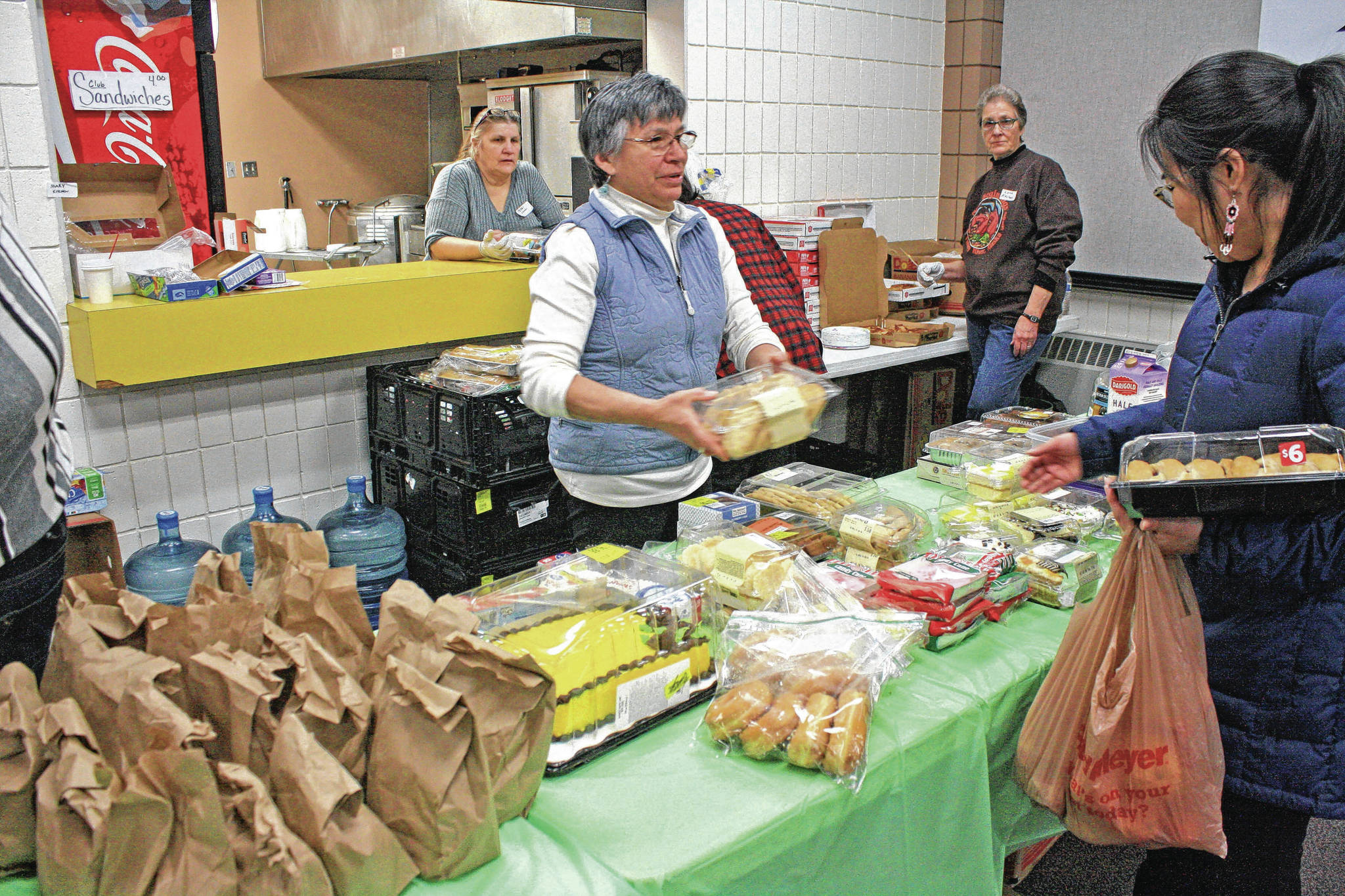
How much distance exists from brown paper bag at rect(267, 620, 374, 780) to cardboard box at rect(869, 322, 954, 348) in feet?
12.1

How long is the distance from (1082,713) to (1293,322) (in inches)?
26.8

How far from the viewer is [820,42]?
17.1 feet

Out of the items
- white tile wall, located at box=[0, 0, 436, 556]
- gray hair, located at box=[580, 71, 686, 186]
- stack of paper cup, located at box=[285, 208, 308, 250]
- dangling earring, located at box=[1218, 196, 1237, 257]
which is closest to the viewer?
dangling earring, located at box=[1218, 196, 1237, 257]

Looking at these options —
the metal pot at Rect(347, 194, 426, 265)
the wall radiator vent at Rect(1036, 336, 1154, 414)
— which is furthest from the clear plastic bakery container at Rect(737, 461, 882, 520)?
the metal pot at Rect(347, 194, 426, 265)

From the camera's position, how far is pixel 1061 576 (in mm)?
2105

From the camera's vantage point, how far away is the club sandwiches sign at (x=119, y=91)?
470 cm

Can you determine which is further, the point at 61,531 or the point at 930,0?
the point at 930,0

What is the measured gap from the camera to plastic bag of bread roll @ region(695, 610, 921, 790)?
150 cm

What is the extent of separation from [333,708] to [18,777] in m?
0.33

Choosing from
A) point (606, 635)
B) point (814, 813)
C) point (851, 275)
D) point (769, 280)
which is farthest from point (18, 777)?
point (851, 275)

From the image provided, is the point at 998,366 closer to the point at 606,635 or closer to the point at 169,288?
the point at 169,288

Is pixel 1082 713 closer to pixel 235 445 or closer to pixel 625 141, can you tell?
pixel 625 141

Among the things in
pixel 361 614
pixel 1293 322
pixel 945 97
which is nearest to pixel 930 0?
pixel 945 97

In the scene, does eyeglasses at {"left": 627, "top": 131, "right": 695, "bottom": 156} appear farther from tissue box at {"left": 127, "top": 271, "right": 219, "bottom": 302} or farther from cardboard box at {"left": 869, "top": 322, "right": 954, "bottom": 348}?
cardboard box at {"left": 869, "top": 322, "right": 954, "bottom": 348}
